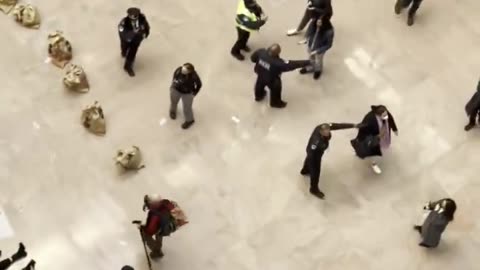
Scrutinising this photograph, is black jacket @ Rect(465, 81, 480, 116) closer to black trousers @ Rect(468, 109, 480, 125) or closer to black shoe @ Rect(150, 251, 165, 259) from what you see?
black trousers @ Rect(468, 109, 480, 125)

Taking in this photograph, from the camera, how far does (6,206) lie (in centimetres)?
2098

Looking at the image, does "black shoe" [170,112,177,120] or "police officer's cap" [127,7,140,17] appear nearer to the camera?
"police officer's cap" [127,7,140,17]

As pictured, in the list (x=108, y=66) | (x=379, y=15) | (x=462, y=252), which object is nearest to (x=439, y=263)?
(x=462, y=252)

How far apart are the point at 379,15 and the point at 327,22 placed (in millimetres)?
2413

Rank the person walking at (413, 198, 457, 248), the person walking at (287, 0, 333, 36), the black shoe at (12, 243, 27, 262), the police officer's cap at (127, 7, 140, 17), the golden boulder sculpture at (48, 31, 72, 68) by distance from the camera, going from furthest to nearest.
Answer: the golden boulder sculpture at (48, 31, 72, 68), the person walking at (287, 0, 333, 36), the police officer's cap at (127, 7, 140, 17), the person walking at (413, 198, 457, 248), the black shoe at (12, 243, 27, 262)

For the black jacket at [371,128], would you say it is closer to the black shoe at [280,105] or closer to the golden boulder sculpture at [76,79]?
the black shoe at [280,105]

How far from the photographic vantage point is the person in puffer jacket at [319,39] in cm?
2205

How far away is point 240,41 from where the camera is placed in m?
22.9

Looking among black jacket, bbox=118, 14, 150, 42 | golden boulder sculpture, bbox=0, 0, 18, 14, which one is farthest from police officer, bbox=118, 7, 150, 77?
A: golden boulder sculpture, bbox=0, 0, 18, 14

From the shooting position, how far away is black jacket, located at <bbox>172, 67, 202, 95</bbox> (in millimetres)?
21062

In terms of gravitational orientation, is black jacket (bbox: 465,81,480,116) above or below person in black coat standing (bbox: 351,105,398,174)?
above

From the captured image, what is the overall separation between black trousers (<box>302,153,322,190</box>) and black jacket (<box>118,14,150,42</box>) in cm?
376

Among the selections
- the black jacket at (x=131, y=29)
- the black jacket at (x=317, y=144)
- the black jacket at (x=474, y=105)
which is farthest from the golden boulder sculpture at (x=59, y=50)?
the black jacket at (x=474, y=105)

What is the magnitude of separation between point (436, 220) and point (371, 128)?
6.77 feet
